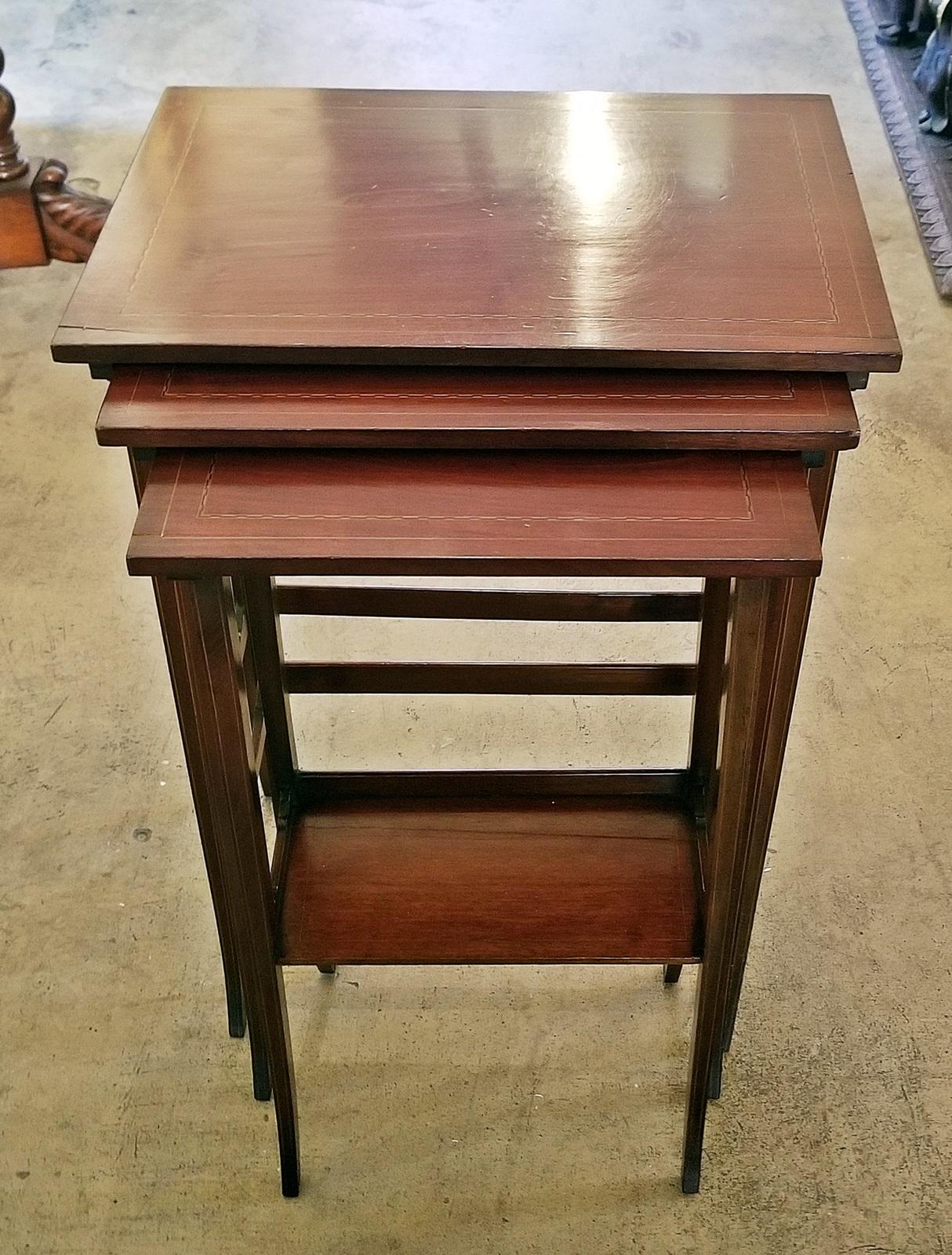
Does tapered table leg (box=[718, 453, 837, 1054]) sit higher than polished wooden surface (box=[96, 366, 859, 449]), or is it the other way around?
polished wooden surface (box=[96, 366, 859, 449])

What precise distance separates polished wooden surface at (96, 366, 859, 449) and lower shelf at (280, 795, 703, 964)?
474 millimetres

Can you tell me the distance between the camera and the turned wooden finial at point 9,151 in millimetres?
2330

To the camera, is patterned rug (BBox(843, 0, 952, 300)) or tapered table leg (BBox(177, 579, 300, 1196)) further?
patterned rug (BBox(843, 0, 952, 300))

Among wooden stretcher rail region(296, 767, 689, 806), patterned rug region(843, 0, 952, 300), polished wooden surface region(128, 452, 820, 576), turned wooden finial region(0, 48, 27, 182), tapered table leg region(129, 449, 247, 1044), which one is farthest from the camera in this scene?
patterned rug region(843, 0, 952, 300)

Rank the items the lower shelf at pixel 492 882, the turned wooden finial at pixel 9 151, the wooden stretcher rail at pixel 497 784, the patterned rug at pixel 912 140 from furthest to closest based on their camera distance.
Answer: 1. the patterned rug at pixel 912 140
2. the turned wooden finial at pixel 9 151
3. the wooden stretcher rail at pixel 497 784
4. the lower shelf at pixel 492 882

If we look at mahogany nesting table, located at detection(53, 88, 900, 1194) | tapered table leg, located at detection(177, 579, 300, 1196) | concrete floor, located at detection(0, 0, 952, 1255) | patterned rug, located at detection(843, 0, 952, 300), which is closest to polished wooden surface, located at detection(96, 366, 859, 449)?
mahogany nesting table, located at detection(53, 88, 900, 1194)

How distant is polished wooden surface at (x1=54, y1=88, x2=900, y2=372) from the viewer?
0.92 m

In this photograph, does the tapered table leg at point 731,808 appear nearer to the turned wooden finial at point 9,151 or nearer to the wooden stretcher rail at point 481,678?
the wooden stretcher rail at point 481,678

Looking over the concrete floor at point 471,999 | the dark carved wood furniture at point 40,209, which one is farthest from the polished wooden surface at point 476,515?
the dark carved wood furniture at point 40,209

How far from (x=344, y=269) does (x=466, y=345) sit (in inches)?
5.7

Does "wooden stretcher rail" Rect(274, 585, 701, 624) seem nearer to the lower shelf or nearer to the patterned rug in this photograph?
the lower shelf

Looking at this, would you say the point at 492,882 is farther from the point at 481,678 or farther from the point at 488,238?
the point at 488,238

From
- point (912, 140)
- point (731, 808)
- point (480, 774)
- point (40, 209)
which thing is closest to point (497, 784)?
point (480, 774)

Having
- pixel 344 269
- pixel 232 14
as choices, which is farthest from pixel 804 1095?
pixel 232 14
